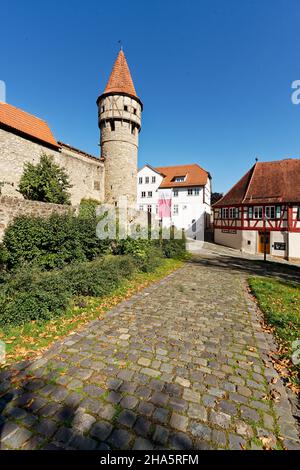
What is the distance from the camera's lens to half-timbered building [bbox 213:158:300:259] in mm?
21219

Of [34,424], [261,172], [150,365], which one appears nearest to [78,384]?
[34,424]

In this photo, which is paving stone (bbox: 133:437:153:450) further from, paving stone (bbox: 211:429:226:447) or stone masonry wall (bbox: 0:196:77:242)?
stone masonry wall (bbox: 0:196:77:242)

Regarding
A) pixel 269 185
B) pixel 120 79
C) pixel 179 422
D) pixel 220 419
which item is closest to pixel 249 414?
pixel 220 419

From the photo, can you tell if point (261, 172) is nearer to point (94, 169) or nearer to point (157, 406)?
point (94, 169)

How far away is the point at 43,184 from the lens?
1583 cm

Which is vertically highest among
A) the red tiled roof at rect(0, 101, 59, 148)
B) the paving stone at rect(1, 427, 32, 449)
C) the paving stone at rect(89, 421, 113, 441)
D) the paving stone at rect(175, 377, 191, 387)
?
the red tiled roof at rect(0, 101, 59, 148)

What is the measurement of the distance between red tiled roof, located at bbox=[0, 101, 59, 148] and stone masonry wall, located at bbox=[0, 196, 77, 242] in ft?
30.8

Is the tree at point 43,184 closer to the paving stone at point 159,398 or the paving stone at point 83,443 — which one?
the paving stone at point 159,398

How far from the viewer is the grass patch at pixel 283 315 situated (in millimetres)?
3816

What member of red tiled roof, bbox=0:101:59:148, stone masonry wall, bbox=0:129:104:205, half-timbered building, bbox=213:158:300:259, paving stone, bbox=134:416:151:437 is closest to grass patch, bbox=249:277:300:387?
paving stone, bbox=134:416:151:437


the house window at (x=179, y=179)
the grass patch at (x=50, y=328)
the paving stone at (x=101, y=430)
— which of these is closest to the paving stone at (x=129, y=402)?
the paving stone at (x=101, y=430)

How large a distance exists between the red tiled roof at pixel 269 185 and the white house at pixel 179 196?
7.28 m

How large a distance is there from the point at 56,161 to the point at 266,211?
849 inches

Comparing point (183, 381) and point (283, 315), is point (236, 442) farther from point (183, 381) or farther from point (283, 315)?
point (283, 315)
